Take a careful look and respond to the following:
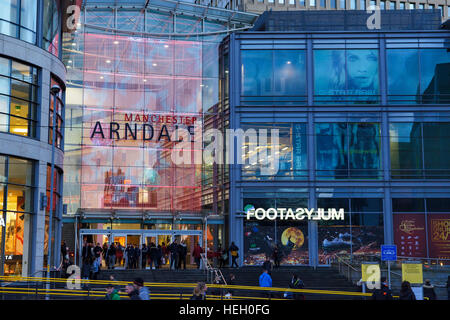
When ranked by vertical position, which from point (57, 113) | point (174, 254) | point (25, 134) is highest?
point (57, 113)

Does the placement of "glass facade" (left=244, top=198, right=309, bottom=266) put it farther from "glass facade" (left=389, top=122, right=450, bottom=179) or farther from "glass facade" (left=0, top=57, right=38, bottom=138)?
"glass facade" (left=0, top=57, right=38, bottom=138)

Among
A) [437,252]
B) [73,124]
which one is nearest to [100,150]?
[73,124]

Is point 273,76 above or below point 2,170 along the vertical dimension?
above

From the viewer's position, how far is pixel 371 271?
27.4 m

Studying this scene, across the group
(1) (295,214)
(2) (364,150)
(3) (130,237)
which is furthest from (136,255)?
(2) (364,150)

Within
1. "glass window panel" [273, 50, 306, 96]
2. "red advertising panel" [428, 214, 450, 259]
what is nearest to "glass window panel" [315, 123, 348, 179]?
"glass window panel" [273, 50, 306, 96]

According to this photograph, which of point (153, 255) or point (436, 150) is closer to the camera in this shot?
point (153, 255)

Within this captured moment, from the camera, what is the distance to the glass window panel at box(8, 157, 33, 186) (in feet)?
87.7

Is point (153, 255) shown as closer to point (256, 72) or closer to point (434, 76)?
point (256, 72)

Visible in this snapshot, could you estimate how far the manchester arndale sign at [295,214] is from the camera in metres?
39.8

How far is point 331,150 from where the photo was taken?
1608 inches

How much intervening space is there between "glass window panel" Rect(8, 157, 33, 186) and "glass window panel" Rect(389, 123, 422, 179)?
2320cm

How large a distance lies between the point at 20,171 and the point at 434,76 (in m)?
27.2
